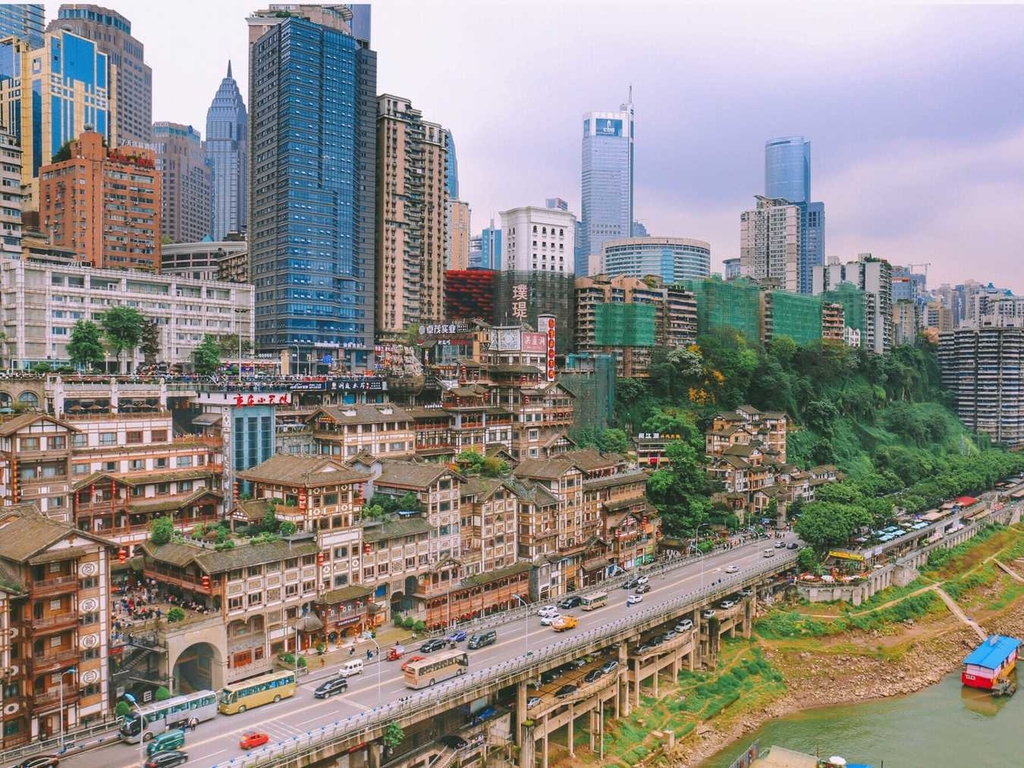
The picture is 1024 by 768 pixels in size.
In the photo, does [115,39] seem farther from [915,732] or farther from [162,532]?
[915,732]

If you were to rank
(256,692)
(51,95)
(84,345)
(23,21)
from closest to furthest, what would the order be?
(256,692), (84,345), (51,95), (23,21)

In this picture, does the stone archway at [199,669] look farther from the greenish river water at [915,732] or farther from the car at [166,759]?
the greenish river water at [915,732]

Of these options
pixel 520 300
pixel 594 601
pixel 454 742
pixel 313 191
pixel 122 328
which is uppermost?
pixel 313 191

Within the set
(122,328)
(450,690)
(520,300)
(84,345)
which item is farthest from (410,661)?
(520,300)

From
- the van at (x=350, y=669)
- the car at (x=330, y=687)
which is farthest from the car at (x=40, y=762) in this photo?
the van at (x=350, y=669)

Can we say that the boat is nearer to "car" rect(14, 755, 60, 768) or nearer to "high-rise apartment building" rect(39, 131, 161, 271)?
"car" rect(14, 755, 60, 768)

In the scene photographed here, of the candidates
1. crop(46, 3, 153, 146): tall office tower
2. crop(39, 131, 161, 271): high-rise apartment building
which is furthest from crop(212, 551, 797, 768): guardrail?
crop(46, 3, 153, 146): tall office tower
